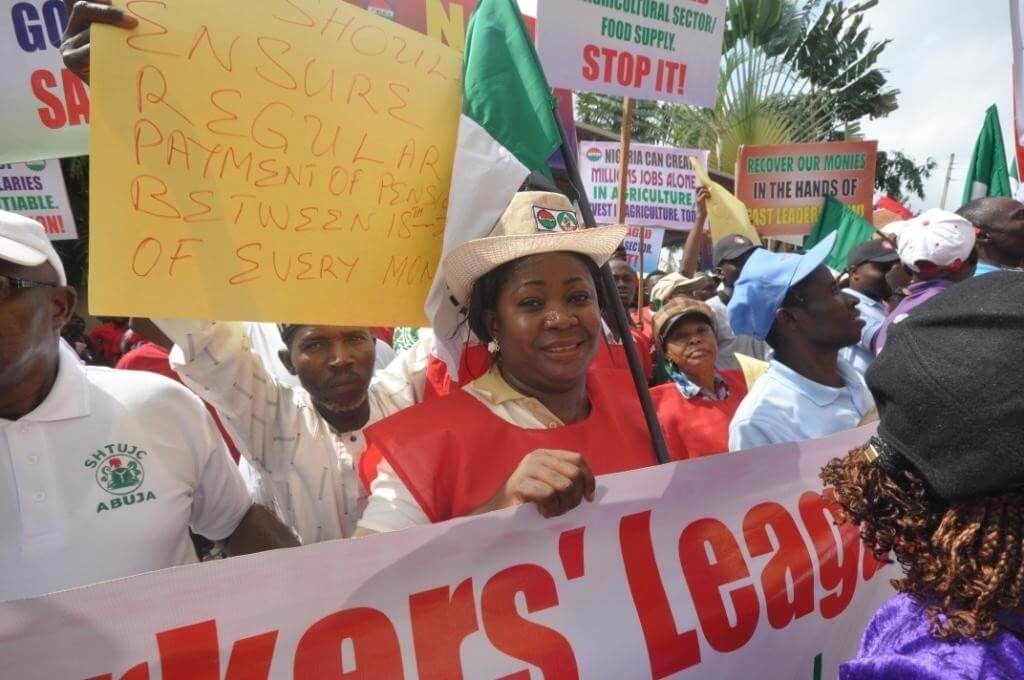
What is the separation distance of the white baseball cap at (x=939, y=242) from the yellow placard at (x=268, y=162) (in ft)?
8.35

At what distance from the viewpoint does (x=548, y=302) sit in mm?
1782

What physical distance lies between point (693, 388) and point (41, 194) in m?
5.28

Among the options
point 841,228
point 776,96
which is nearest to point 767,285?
point 841,228

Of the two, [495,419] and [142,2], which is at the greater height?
[142,2]

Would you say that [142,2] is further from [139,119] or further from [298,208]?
[298,208]

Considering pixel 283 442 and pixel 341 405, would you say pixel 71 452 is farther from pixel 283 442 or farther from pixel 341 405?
pixel 341 405

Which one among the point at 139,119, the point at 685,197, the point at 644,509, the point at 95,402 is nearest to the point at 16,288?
the point at 95,402

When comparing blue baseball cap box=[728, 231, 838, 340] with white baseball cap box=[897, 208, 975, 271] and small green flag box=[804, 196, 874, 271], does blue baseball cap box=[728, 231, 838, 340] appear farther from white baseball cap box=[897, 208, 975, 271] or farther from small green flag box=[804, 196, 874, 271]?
small green flag box=[804, 196, 874, 271]

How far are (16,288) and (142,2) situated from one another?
0.70 metres

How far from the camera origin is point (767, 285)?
271cm

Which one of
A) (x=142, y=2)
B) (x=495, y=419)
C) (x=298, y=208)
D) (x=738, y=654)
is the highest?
(x=142, y=2)

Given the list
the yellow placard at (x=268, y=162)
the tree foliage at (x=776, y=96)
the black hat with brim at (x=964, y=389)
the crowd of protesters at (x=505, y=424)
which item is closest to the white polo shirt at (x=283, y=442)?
the crowd of protesters at (x=505, y=424)

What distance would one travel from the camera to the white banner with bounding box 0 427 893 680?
3.95 feet

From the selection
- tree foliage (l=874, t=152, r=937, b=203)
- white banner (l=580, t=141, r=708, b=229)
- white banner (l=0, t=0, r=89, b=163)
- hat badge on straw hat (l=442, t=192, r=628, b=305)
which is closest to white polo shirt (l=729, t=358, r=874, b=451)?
hat badge on straw hat (l=442, t=192, r=628, b=305)
